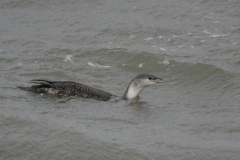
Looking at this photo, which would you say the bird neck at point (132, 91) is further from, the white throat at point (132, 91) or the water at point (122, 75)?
the water at point (122, 75)

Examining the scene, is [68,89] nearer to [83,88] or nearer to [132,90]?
[83,88]

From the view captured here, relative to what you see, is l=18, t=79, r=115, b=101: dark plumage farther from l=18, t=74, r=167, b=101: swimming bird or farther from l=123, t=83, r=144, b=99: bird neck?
l=123, t=83, r=144, b=99: bird neck

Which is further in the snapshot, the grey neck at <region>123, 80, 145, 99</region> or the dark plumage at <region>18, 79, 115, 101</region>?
the grey neck at <region>123, 80, 145, 99</region>

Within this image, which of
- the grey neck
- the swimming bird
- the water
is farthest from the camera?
the grey neck

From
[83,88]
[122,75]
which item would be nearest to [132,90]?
[83,88]

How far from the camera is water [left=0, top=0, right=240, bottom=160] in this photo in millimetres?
4855

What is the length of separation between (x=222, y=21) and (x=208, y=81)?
10.2 ft

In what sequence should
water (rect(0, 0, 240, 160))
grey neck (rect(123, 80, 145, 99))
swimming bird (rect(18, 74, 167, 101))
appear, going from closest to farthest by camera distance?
1. water (rect(0, 0, 240, 160))
2. swimming bird (rect(18, 74, 167, 101))
3. grey neck (rect(123, 80, 145, 99))

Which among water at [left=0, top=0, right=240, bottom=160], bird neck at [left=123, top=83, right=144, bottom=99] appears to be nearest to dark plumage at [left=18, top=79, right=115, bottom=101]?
water at [left=0, top=0, right=240, bottom=160]

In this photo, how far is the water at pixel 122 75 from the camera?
15.9 ft

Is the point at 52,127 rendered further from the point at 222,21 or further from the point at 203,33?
the point at 222,21

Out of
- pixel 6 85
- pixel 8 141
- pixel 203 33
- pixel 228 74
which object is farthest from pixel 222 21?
pixel 8 141

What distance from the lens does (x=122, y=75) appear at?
872 cm

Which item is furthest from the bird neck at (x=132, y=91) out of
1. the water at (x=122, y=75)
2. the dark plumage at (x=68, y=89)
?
the dark plumage at (x=68, y=89)
